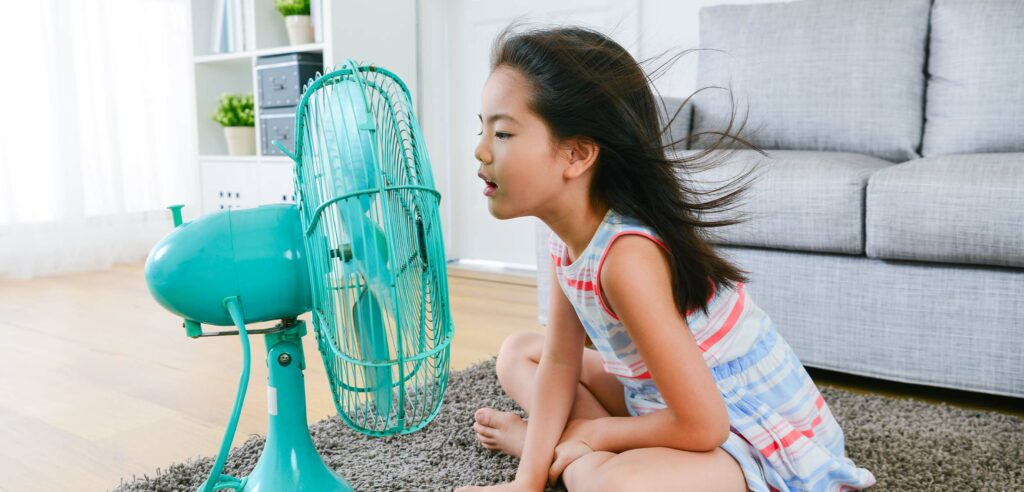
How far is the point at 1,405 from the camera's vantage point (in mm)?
1445

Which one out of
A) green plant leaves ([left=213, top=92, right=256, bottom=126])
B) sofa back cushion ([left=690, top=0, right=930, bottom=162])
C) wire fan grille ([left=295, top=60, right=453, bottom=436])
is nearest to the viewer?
wire fan grille ([left=295, top=60, right=453, bottom=436])

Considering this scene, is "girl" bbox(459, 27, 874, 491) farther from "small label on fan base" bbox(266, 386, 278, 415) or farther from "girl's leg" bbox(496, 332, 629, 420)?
"small label on fan base" bbox(266, 386, 278, 415)

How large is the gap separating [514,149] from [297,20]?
7.16 feet

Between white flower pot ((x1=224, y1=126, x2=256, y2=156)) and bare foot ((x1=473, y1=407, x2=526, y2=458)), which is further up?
white flower pot ((x1=224, y1=126, x2=256, y2=156))

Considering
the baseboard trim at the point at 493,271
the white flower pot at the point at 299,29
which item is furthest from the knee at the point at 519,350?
the white flower pot at the point at 299,29

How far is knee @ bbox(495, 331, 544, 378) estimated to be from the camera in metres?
1.23

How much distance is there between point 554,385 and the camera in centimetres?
105

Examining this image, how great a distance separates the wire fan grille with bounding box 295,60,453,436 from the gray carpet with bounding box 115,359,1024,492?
304mm

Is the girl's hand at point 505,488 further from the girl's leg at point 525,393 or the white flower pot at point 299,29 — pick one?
the white flower pot at point 299,29

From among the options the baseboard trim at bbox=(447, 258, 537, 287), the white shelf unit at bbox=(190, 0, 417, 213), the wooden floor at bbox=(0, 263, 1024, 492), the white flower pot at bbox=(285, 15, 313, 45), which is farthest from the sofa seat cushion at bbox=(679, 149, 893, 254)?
the white flower pot at bbox=(285, 15, 313, 45)

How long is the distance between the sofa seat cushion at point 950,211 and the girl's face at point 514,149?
2.62ft

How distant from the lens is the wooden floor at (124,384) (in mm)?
1210

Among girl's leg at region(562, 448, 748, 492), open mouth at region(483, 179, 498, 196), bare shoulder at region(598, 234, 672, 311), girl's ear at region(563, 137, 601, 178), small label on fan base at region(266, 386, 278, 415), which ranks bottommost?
girl's leg at region(562, 448, 748, 492)

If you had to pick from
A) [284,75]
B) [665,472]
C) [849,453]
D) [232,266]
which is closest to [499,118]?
[232,266]
